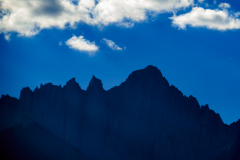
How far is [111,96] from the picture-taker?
650 ft

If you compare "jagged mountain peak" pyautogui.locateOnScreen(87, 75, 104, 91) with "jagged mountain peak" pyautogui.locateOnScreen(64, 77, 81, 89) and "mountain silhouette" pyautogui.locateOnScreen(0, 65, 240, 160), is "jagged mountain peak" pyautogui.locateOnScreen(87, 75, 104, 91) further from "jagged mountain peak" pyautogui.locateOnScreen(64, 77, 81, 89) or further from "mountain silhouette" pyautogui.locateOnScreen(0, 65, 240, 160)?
"jagged mountain peak" pyautogui.locateOnScreen(64, 77, 81, 89)

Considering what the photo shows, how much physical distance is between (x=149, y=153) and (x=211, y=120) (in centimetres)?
4263

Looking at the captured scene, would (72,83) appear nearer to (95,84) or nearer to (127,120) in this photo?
(95,84)

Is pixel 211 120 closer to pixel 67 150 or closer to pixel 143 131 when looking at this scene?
pixel 143 131

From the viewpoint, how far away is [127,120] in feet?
620

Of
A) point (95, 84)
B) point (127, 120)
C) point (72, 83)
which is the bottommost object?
Answer: point (127, 120)

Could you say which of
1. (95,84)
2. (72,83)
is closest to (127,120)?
(95,84)

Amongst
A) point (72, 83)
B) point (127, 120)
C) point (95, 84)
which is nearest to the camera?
point (127, 120)

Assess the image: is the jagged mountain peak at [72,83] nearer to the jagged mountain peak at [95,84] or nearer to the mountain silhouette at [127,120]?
the mountain silhouette at [127,120]

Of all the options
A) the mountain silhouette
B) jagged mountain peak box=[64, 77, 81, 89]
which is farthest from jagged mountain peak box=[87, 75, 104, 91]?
jagged mountain peak box=[64, 77, 81, 89]

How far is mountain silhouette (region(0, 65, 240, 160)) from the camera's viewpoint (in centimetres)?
17712

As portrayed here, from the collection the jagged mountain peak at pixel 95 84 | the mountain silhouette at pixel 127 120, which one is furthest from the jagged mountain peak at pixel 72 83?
the jagged mountain peak at pixel 95 84

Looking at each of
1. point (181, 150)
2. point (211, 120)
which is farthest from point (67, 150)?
point (211, 120)

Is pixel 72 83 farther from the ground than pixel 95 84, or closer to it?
closer to it
